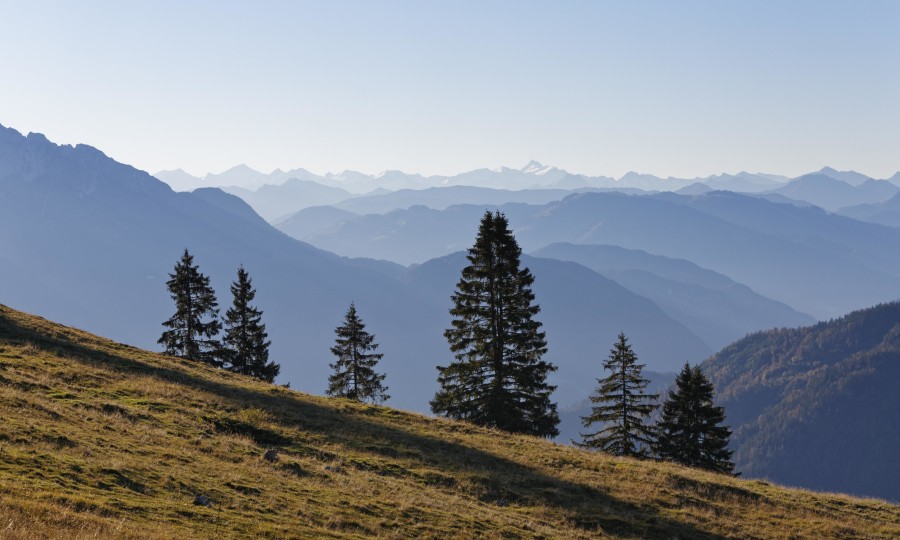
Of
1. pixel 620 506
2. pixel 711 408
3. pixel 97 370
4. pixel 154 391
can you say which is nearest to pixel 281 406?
pixel 154 391

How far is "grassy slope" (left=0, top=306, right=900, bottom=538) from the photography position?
16.5 m

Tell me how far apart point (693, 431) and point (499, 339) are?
54.4 feet

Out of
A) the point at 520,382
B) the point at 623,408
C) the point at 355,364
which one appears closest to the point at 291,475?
the point at 520,382

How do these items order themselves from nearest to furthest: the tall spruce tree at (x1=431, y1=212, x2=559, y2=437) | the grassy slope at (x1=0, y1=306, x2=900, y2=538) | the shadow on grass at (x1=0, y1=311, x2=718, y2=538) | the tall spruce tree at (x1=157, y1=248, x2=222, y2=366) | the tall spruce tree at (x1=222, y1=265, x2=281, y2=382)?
the grassy slope at (x1=0, y1=306, x2=900, y2=538), the shadow on grass at (x1=0, y1=311, x2=718, y2=538), the tall spruce tree at (x1=431, y1=212, x2=559, y2=437), the tall spruce tree at (x1=157, y1=248, x2=222, y2=366), the tall spruce tree at (x1=222, y1=265, x2=281, y2=382)

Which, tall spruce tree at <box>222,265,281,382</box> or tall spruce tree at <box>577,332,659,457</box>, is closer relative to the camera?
tall spruce tree at <box>577,332,659,457</box>

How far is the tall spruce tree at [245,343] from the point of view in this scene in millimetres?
59688

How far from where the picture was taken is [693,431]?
49.3 metres

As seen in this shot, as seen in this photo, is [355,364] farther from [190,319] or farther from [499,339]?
[499,339]

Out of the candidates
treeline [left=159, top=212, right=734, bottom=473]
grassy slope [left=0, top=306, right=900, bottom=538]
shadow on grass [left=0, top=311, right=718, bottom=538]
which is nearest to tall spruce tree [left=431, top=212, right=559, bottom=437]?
treeline [left=159, top=212, right=734, bottom=473]

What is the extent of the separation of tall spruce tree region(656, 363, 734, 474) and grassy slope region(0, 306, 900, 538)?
607 inches

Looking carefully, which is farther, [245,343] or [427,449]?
[245,343]

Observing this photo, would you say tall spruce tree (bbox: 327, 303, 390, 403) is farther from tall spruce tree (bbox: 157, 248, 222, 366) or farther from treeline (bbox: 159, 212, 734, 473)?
treeline (bbox: 159, 212, 734, 473)

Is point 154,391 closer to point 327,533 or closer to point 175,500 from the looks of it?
point 175,500

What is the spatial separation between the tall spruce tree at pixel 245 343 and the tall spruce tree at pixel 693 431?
3186cm
